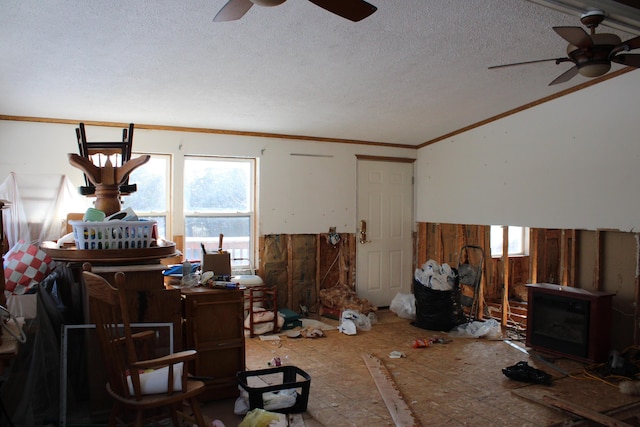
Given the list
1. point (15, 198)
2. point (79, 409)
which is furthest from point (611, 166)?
point (15, 198)

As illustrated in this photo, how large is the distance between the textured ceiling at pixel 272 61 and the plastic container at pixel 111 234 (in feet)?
4.07

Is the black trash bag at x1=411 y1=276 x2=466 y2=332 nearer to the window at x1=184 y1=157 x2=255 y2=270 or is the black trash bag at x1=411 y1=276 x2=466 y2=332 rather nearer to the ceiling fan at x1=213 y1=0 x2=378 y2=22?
the window at x1=184 y1=157 x2=255 y2=270

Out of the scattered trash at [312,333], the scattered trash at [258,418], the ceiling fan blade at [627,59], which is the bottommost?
the scattered trash at [312,333]

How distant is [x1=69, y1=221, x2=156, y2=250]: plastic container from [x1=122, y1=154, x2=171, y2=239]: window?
2.46 meters

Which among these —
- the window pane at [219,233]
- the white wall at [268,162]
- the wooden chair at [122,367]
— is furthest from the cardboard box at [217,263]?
the white wall at [268,162]

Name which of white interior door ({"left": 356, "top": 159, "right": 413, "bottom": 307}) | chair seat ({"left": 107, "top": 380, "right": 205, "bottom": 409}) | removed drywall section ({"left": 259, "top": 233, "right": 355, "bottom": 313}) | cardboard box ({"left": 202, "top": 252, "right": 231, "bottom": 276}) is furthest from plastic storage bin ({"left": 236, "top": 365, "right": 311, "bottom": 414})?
white interior door ({"left": 356, "top": 159, "right": 413, "bottom": 307})

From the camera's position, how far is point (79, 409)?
2.72 meters

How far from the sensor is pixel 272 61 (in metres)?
3.44

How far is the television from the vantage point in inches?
157

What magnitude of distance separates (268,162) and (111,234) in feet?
10.2

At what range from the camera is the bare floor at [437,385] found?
119 inches

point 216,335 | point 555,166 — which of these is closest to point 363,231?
point 555,166

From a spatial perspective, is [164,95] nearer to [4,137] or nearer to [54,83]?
[54,83]

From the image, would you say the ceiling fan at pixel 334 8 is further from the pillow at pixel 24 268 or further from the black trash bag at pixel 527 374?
the black trash bag at pixel 527 374
